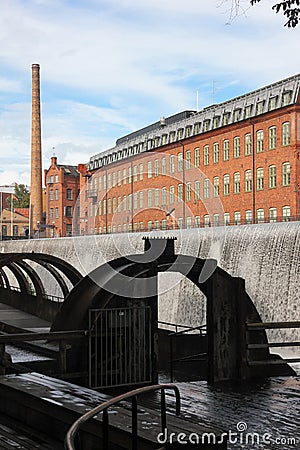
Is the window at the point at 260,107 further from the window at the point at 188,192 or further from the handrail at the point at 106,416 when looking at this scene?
the handrail at the point at 106,416

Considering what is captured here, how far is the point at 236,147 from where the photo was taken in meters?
53.6

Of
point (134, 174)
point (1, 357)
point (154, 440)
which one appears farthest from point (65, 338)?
point (134, 174)

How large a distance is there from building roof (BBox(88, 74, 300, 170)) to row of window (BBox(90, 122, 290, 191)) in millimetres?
1560

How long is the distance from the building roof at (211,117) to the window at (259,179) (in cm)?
403

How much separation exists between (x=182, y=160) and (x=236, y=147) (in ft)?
31.3

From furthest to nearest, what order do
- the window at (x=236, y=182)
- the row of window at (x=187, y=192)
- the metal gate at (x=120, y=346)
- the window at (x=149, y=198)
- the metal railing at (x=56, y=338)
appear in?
the window at (x=149, y=198), the window at (x=236, y=182), the row of window at (x=187, y=192), the metal gate at (x=120, y=346), the metal railing at (x=56, y=338)

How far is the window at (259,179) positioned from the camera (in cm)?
4975

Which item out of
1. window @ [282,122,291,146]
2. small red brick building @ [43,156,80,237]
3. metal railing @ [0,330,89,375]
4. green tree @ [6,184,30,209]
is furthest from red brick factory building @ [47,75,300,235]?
green tree @ [6,184,30,209]

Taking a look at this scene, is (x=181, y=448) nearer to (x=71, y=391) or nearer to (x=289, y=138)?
(x=71, y=391)

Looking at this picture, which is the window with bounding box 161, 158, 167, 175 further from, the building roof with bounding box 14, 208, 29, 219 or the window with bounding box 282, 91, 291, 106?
the building roof with bounding box 14, 208, 29, 219

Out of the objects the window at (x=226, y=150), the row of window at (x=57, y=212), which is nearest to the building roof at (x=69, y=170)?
the row of window at (x=57, y=212)

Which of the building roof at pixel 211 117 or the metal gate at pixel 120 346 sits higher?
the building roof at pixel 211 117

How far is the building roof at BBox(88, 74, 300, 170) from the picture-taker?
49.2 metres

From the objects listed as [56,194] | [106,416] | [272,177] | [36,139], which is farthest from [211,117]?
[106,416]
